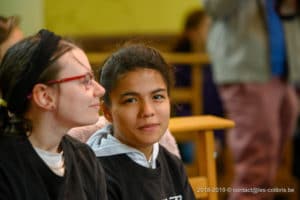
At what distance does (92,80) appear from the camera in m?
1.22

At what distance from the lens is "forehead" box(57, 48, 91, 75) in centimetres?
118

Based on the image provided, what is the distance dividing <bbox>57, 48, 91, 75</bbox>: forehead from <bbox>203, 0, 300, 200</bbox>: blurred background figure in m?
1.06

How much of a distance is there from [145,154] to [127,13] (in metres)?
3.04

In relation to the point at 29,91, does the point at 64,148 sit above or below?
below

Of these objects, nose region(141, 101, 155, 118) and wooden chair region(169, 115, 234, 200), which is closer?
nose region(141, 101, 155, 118)

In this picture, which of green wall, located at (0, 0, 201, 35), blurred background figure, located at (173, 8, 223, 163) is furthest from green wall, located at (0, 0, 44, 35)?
green wall, located at (0, 0, 201, 35)

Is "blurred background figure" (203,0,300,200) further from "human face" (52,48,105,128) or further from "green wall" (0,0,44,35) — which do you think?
"human face" (52,48,105,128)

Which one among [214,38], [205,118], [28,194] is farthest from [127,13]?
[28,194]

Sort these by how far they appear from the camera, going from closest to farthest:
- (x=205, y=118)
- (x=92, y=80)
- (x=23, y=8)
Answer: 1. (x=92, y=80)
2. (x=205, y=118)
3. (x=23, y=8)

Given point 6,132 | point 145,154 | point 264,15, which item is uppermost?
point 264,15

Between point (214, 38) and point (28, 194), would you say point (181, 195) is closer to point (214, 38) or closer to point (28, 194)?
point (28, 194)

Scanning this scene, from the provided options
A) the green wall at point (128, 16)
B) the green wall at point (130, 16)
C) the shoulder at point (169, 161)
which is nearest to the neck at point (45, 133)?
the shoulder at point (169, 161)

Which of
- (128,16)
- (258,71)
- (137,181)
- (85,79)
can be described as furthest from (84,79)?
(128,16)

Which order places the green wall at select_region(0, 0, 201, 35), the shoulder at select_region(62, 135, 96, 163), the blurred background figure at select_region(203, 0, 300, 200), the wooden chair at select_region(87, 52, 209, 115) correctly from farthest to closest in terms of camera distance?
the green wall at select_region(0, 0, 201, 35) < the wooden chair at select_region(87, 52, 209, 115) < the blurred background figure at select_region(203, 0, 300, 200) < the shoulder at select_region(62, 135, 96, 163)
